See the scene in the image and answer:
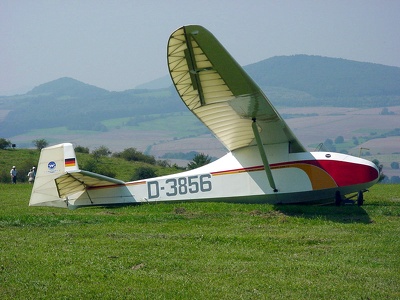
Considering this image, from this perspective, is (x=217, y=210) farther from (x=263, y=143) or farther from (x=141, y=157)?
(x=141, y=157)

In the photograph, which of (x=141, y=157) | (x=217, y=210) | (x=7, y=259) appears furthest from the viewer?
(x=141, y=157)

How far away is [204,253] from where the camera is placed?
11.1 meters

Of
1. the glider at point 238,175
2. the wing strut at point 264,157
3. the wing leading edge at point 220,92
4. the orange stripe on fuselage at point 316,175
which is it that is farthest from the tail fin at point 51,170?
the orange stripe on fuselage at point 316,175

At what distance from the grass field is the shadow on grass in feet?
0.08

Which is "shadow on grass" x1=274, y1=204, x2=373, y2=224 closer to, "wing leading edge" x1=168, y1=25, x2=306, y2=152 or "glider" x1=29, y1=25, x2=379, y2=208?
"glider" x1=29, y1=25, x2=379, y2=208

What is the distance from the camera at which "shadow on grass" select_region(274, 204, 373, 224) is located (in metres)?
15.3

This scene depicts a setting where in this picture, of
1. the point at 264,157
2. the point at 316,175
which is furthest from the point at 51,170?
the point at 316,175

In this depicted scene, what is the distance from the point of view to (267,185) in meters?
17.5

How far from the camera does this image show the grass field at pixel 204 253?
348 inches

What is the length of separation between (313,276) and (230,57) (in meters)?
4.64

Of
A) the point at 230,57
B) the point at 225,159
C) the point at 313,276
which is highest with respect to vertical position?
the point at 230,57

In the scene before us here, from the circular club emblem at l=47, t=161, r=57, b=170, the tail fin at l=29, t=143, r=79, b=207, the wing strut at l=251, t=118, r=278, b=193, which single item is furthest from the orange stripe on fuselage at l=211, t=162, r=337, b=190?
the circular club emblem at l=47, t=161, r=57, b=170

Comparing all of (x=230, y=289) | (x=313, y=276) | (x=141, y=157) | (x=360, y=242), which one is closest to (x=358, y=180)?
(x=360, y=242)

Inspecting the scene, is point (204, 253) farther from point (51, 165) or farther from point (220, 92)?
point (51, 165)
